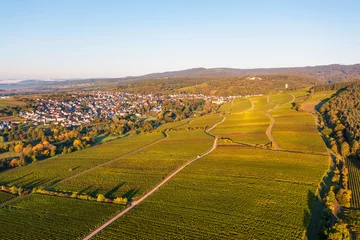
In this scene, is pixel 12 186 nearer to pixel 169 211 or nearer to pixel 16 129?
pixel 169 211

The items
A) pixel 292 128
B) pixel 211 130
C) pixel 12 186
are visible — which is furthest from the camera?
pixel 211 130

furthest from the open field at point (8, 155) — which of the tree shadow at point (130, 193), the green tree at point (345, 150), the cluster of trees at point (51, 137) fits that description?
the green tree at point (345, 150)

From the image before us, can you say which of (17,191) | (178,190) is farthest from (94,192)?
(178,190)

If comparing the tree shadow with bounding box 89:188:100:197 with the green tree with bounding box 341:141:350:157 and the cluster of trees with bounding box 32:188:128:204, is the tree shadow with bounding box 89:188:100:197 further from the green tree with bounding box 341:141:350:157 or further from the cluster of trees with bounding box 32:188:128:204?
the green tree with bounding box 341:141:350:157

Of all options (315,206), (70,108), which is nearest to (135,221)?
(315,206)

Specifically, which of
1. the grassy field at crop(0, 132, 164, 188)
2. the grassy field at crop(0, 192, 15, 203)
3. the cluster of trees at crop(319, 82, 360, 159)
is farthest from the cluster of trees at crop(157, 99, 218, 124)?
the grassy field at crop(0, 192, 15, 203)

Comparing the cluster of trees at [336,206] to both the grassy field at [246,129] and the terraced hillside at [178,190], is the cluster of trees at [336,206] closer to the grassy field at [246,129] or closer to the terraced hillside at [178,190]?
the terraced hillside at [178,190]
